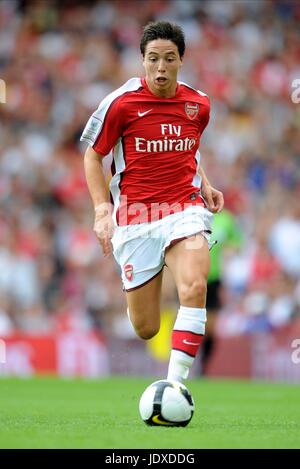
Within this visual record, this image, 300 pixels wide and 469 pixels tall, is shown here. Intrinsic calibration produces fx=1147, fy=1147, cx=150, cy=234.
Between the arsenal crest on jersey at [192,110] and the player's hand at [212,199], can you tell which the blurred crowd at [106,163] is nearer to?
the player's hand at [212,199]

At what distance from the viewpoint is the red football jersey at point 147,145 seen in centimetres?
718

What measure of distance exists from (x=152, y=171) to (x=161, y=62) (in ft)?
2.30

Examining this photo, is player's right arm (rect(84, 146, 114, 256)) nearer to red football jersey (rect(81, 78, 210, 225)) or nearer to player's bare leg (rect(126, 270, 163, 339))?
red football jersey (rect(81, 78, 210, 225))

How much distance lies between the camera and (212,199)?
7.56 meters

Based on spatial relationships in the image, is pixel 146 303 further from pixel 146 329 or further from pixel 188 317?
pixel 188 317

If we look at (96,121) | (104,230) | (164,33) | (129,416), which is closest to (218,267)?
(129,416)

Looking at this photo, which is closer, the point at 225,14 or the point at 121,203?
the point at 121,203

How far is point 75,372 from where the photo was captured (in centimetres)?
1434

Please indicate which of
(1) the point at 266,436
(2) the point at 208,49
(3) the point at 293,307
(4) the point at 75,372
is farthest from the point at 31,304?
(1) the point at 266,436

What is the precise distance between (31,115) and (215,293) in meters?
6.58

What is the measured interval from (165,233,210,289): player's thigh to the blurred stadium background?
21.6 feet

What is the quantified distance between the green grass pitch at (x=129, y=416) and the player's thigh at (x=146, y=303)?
2.07 ft

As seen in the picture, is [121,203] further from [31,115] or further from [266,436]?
[31,115]

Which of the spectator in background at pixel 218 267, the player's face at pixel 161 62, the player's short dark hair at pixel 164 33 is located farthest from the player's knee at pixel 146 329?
the spectator in background at pixel 218 267
